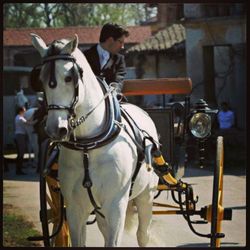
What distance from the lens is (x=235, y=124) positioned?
1659 cm

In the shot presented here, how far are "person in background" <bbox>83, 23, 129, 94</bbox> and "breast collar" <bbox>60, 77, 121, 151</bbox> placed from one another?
47 centimetres

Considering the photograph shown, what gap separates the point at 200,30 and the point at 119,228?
14.5 metres

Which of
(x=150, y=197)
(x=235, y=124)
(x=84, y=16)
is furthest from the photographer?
(x=84, y=16)

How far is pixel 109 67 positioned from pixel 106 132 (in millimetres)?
936

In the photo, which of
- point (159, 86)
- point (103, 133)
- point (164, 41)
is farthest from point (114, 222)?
point (164, 41)

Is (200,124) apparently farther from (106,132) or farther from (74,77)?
(74,77)

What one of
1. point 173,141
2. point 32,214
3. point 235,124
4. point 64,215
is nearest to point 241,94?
point 235,124

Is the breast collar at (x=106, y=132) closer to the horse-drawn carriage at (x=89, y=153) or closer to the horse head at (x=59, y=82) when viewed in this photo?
the horse-drawn carriage at (x=89, y=153)

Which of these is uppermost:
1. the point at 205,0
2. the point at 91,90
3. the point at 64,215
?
the point at 205,0

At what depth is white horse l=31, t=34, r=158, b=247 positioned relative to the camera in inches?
178

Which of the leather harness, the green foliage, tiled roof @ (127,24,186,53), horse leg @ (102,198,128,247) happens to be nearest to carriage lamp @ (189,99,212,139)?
the leather harness

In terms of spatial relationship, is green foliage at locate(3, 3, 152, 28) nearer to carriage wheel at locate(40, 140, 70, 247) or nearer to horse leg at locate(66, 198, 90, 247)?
carriage wheel at locate(40, 140, 70, 247)

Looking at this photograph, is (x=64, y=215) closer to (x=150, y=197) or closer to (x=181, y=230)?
(x=150, y=197)

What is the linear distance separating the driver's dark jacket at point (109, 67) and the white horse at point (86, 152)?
64 centimetres
